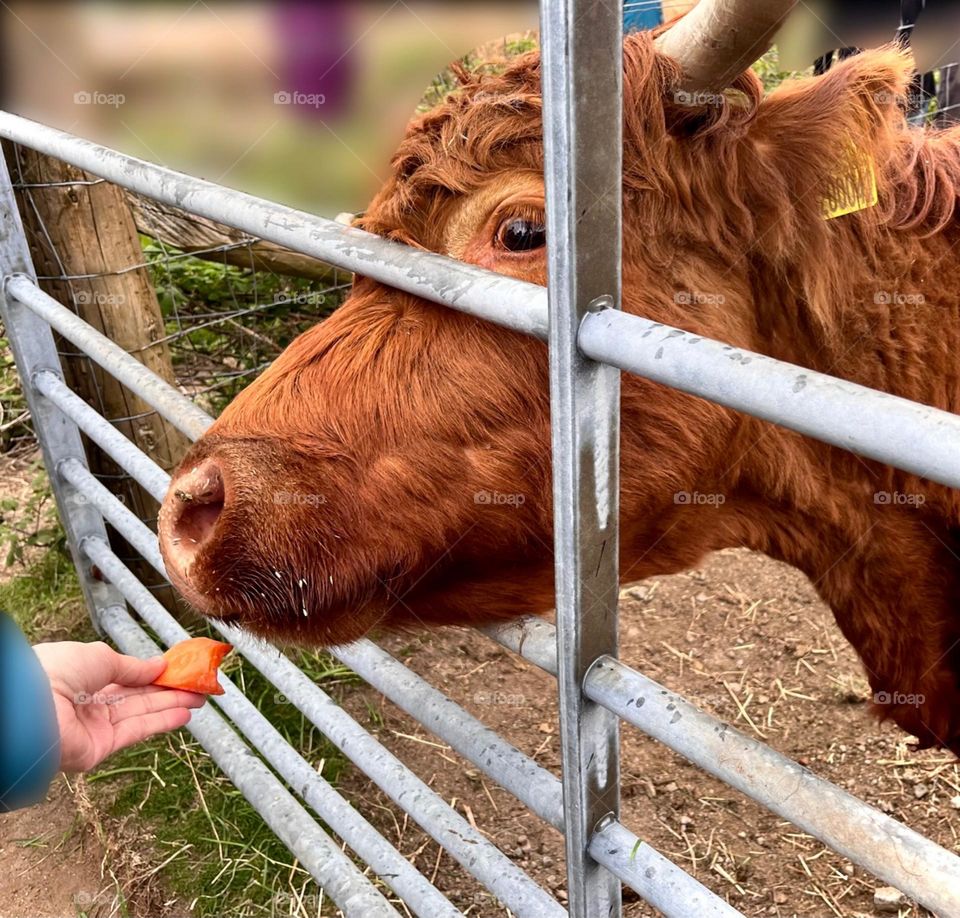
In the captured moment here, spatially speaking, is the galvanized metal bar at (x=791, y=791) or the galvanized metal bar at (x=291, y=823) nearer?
the galvanized metal bar at (x=791, y=791)

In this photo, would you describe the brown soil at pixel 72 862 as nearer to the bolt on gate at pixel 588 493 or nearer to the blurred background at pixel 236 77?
the bolt on gate at pixel 588 493

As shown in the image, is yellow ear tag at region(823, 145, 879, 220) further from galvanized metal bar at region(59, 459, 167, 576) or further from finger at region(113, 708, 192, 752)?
galvanized metal bar at region(59, 459, 167, 576)

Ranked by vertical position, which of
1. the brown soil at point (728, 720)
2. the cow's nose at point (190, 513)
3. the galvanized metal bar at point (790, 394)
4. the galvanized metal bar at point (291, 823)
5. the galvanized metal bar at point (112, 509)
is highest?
the galvanized metal bar at point (790, 394)

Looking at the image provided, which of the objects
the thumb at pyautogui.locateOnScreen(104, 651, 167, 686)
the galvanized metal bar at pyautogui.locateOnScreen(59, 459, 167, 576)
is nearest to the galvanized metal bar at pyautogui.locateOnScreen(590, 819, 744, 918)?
the thumb at pyautogui.locateOnScreen(104, 651, 167, 686)

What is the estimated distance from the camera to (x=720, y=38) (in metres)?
1.64

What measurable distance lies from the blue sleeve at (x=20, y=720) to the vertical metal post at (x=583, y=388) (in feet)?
2.56

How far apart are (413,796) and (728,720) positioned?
1.97 meters

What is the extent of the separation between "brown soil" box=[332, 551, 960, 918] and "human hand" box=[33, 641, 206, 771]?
51.1 inches

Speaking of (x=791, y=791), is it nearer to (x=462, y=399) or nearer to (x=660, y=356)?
(x=660, y=356)

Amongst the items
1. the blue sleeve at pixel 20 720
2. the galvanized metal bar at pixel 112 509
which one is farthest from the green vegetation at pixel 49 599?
the blue sleeve at pixel 20 720

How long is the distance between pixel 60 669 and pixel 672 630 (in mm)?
2832

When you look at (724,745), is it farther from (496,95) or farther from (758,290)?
(496,95)

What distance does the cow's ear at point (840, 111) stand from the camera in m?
1.90

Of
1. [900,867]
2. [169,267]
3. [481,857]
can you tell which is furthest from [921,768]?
[169,267]
